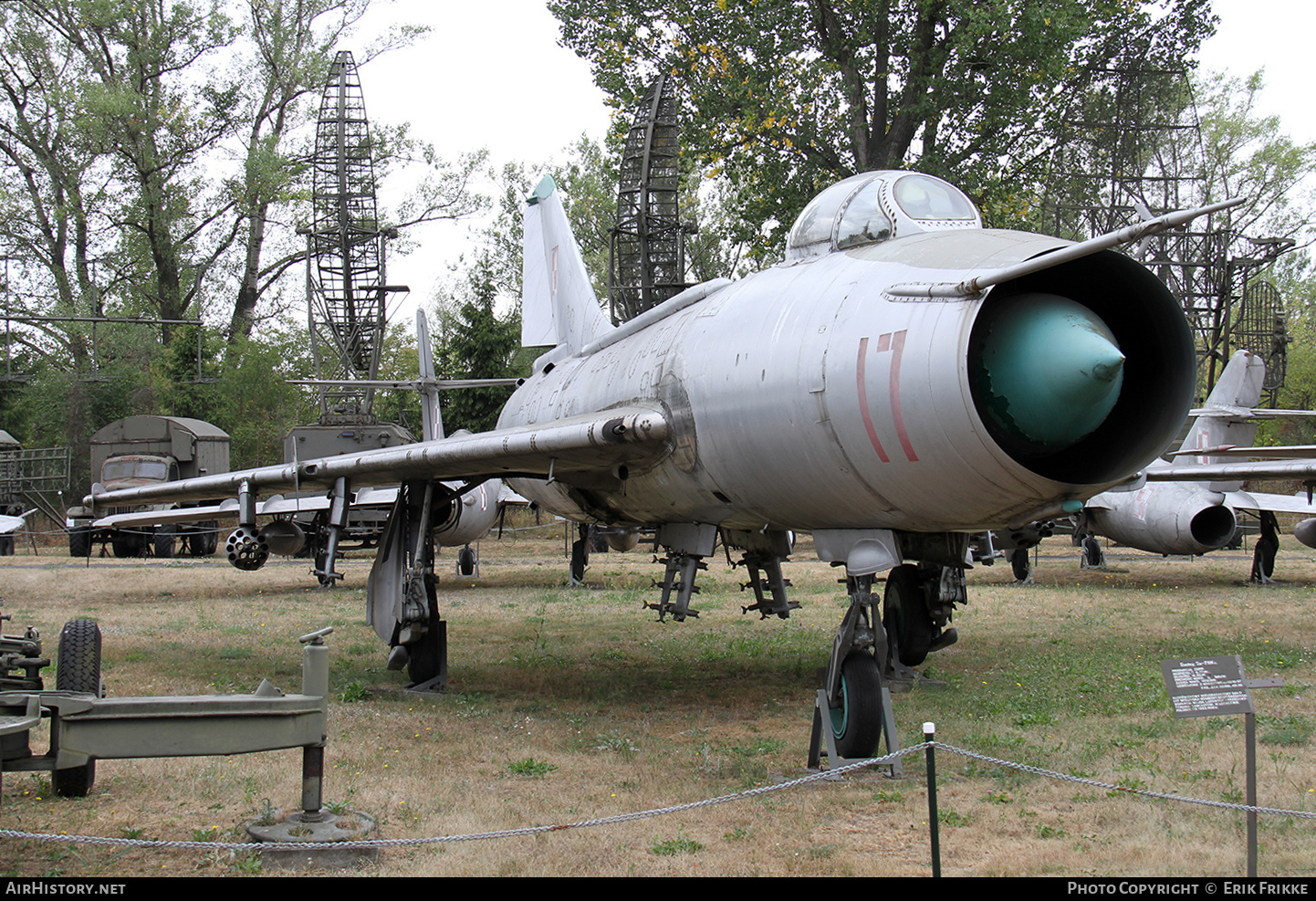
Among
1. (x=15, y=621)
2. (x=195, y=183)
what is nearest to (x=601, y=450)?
(x=15, y=621)

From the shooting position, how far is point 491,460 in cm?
Answer: 806

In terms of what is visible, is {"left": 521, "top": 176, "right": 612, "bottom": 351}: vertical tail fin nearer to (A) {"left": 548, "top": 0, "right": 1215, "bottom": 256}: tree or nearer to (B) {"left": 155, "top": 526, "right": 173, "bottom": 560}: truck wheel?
(A) {"left": 548, "top": 0, "right": 1215, "bottom": 256}: tree

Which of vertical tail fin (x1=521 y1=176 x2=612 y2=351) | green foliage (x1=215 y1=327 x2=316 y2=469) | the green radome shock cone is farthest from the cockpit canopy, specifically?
green foliage (x1=215 y1=327 x2=316 y2=469)

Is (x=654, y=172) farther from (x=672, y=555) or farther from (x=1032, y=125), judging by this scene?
(x=672, y=555)

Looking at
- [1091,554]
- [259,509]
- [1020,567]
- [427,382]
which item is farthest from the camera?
[1091,554]

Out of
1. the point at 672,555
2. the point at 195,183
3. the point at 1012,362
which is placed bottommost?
the point at 672,555

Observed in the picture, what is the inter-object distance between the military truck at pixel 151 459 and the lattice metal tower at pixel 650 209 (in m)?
12.1

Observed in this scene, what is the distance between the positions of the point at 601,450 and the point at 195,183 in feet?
124

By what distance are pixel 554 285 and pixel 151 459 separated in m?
18.9

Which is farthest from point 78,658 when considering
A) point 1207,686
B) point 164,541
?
point 164,541

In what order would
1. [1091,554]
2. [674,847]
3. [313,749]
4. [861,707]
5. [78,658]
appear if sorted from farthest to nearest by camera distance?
[1091,554]
[78,658]
[861,707]
[313,749]
[674,847]

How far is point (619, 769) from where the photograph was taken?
6156 mm

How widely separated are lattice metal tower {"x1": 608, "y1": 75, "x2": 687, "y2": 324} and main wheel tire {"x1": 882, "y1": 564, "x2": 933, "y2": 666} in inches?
587

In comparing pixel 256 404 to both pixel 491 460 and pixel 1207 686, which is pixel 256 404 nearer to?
pixel 491 460
